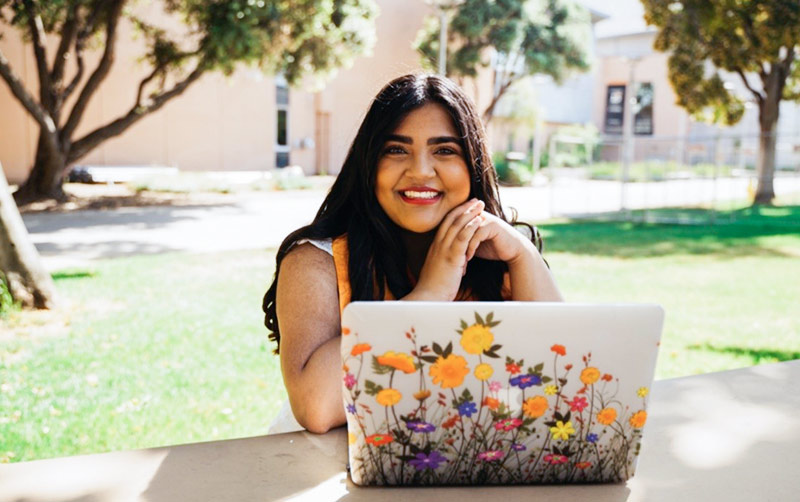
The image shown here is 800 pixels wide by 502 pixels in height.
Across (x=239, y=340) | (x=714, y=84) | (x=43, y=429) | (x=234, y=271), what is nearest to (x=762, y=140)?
(x=714, y=84)

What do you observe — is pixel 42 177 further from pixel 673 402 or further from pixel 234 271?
pixel 673 402

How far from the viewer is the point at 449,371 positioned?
1.16 meters

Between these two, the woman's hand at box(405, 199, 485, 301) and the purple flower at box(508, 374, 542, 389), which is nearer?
the purple flower at box(508, 374, 542, 389)

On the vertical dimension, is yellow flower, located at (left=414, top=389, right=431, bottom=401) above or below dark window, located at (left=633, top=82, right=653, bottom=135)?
below

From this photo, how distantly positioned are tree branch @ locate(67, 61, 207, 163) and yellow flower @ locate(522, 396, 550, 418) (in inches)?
571

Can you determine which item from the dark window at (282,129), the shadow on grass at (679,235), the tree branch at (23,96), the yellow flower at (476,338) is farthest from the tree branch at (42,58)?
the yellow flower at (476,338)

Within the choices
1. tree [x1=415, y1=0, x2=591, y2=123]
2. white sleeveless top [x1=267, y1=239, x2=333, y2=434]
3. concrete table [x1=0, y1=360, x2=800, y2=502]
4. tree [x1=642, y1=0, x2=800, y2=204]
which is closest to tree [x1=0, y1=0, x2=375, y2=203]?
tree [x1=642, y1=0, x2=800, y2=204]

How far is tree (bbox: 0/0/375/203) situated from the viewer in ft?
43.3

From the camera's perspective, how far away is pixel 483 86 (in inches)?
1256

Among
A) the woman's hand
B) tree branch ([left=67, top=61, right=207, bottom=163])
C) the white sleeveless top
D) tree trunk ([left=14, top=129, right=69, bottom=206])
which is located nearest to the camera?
the woman's hand

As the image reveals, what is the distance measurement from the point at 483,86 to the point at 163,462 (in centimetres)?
Answer: 3154

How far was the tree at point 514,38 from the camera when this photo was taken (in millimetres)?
24375

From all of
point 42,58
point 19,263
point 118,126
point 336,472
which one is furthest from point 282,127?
point 336,472

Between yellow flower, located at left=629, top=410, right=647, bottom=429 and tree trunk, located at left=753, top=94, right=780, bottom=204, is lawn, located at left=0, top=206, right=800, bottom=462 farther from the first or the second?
tree trunk, located at left=753, top=94, right=780, bottom=204
